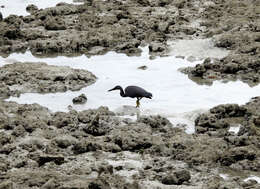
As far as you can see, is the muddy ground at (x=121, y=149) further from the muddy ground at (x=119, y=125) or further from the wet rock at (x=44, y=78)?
Result: the wet rock at (x=44, y=78)

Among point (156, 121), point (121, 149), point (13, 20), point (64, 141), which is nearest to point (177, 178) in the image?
point (121, 149)

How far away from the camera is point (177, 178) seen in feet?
30.7

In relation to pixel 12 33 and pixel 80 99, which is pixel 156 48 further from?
pixel 80 99

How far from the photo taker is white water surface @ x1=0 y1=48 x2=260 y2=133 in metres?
13.3

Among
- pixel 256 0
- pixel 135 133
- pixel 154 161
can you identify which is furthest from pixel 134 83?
pixel 256 0

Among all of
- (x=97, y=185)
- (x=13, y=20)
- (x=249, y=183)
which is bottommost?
(x=13, y=20)

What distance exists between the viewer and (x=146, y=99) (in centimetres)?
1390

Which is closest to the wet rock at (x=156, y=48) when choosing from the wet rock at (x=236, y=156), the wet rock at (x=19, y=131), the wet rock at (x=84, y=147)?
the wet rock at (x=19, y=131)

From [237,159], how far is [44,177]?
9.75 ft

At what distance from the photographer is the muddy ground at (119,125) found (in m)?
9.60

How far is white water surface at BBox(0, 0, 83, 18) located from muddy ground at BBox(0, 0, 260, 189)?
2.10 meters

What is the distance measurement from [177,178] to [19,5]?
1488 centimetres

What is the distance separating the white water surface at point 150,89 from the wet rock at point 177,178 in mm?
2456

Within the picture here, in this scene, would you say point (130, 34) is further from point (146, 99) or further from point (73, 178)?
point (73, 178)
